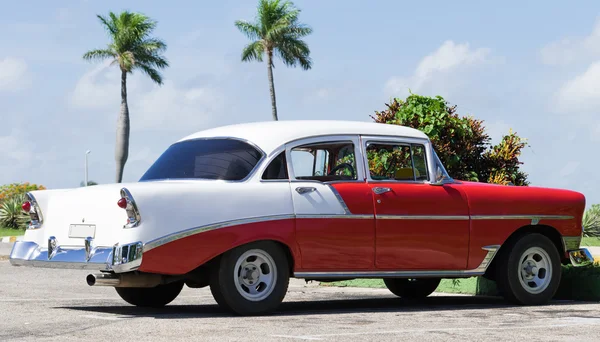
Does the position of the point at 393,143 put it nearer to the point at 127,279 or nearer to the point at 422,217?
the point at 422,217

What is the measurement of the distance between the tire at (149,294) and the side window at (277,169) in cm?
165

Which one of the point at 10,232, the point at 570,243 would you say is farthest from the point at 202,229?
the point at 10,232

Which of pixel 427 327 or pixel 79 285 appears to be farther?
pixel 79 285

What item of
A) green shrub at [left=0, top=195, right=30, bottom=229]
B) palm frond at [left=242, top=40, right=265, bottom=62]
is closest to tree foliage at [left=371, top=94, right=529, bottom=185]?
green shrub at [left=0, top=195, right=30, bottom=229]

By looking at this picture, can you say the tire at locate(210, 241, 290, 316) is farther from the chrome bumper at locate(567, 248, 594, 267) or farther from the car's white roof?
the chrome bumper at locate(567, 248, 594, 267)

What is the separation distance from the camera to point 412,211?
1036 cm

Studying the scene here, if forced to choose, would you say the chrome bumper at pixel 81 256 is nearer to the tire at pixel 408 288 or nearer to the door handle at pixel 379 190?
the door handle at pixel 379 190

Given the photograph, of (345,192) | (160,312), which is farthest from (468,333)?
(160,312)

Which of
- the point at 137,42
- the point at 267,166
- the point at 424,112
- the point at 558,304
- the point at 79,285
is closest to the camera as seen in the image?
the point at 267,166

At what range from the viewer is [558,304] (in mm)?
11352

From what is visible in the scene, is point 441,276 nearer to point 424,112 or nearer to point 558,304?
point 558,304

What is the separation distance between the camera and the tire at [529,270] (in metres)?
→ 11.0

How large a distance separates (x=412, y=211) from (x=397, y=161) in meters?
0.70

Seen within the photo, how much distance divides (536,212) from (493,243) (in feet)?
2.20
